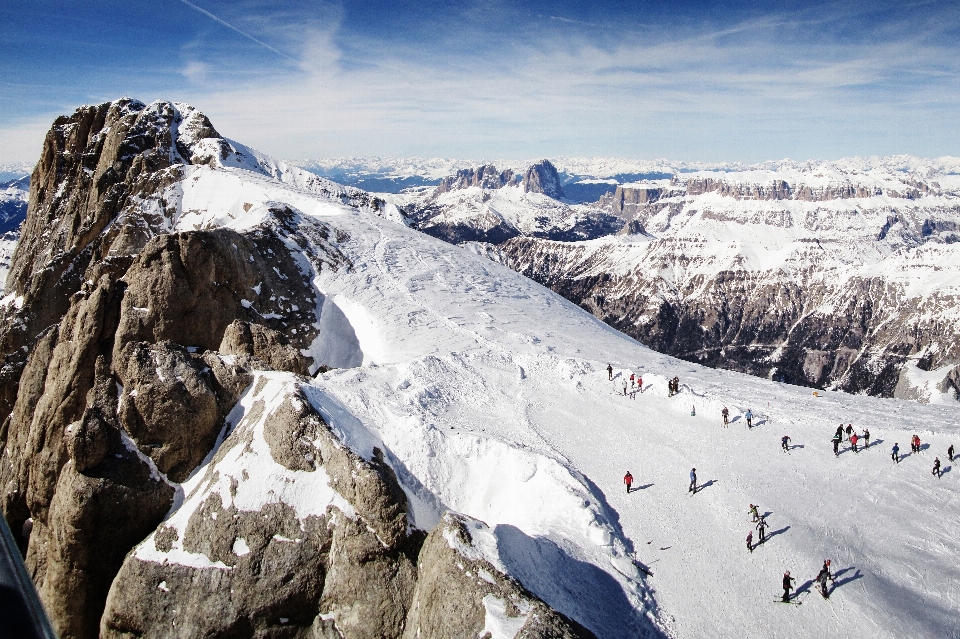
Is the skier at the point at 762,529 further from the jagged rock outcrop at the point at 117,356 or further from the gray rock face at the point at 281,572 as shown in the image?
the jagged rock outcrop at the point at 117,356

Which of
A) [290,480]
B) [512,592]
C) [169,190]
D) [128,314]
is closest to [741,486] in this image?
[512,592]

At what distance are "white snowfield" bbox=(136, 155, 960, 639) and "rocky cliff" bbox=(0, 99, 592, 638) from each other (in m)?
0.67

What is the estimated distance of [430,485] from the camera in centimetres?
3111

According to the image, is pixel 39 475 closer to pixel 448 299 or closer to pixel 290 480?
pixel 290 480

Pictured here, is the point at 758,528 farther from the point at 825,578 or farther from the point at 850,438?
the point at 850,438

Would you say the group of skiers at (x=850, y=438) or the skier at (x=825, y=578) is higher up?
the group of skiers at (x=850, y=438)

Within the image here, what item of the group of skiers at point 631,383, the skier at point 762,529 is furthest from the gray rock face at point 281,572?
the group of skiers at point 631,383

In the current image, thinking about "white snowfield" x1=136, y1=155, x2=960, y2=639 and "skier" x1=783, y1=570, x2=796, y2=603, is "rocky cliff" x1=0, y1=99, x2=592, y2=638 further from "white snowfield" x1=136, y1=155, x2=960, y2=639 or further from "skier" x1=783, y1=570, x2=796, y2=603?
"skier" x1=783, y1=570, x2=796, y2=603

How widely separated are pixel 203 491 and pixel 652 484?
25.0 metres

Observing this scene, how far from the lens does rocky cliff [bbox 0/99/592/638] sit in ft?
78.3

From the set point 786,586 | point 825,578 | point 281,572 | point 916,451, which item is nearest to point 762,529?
point 825,578

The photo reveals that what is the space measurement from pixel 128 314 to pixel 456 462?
30930 millimetres

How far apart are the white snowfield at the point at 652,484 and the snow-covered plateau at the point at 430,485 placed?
154 millimetres

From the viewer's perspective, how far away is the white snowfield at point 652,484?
977 inches
